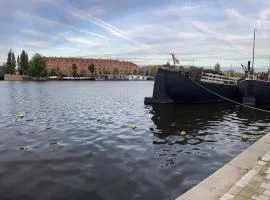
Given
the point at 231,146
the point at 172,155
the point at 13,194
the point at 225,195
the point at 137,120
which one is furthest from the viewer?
the point at 137,120

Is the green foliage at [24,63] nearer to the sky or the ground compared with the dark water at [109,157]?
nearer to the sky

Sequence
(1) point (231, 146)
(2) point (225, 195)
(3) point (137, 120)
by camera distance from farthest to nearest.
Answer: (3) point (137, 120)
(1) point (231, 146)
(2) point (225, 195)

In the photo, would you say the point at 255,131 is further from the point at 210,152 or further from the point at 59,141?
the point at 59,141

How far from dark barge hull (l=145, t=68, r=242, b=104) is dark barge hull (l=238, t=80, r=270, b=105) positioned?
2686 mm

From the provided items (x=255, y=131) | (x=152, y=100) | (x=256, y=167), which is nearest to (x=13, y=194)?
(x=256, y=167)

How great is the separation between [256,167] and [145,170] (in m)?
3.93

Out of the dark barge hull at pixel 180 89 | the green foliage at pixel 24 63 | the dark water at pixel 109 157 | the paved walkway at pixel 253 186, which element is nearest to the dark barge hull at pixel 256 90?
the dark barge hull at pixel 180 89

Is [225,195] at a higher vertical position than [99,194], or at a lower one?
higher

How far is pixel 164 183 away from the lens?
10.6 m

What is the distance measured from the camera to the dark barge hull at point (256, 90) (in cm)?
3981

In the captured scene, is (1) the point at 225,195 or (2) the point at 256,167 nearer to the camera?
(1) the point at 225,195

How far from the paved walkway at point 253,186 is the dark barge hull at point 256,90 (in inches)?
1259

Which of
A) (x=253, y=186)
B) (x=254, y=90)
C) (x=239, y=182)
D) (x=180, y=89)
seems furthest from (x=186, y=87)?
(x=253, y=186)

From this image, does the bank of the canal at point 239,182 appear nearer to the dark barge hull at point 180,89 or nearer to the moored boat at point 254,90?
the dark barge hull at point 180,89
